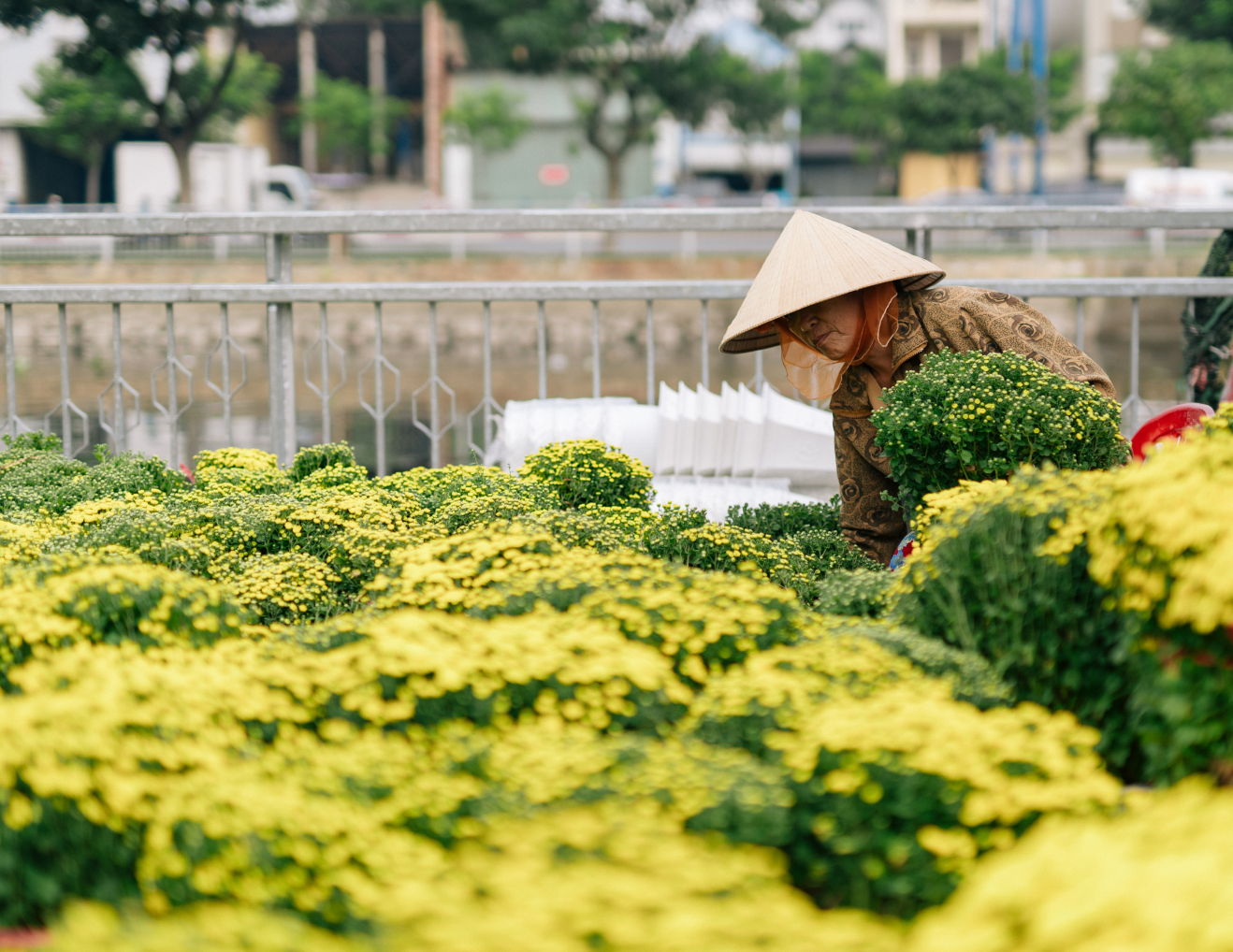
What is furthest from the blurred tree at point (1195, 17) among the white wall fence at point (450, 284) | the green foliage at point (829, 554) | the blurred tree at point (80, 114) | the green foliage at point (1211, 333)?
the green foliage at point (829, 554)

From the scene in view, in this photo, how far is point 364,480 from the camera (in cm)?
360

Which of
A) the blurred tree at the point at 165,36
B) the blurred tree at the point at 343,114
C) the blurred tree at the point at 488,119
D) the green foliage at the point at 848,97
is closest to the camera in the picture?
the blurred tree at the point at 165,36

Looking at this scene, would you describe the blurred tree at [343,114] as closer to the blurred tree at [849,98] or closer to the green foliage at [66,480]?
the blurred tree at [849,98]

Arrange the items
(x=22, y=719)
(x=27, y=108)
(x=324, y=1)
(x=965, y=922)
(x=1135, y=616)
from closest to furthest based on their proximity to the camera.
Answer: (x=965, y=922) < (x=22, y=719) < (x=1135, y=616) < (x=27, y=108) < (x=324, y=1)

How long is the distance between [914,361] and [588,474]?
96cm

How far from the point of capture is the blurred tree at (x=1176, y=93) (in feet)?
82.3

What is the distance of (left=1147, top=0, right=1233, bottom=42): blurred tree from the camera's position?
90.2 ft

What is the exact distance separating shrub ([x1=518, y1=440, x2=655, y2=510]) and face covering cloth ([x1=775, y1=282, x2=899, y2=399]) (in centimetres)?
57

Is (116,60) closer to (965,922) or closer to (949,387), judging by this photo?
(949,387)

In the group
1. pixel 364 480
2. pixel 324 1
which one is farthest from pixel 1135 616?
pixel 324 1

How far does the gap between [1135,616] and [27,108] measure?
3087cm

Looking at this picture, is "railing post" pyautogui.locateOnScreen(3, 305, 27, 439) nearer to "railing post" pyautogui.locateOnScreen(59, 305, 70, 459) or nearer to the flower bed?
"railing post" pyautogui.locateOnScreen(59, 305, 70, 459)

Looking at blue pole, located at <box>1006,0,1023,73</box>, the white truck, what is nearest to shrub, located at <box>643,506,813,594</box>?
the white truck

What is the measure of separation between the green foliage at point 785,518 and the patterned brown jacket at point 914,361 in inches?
4.1
